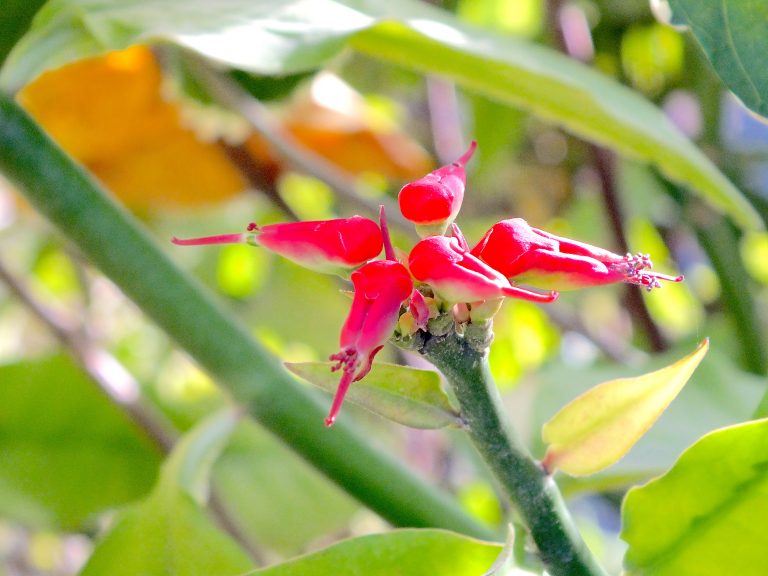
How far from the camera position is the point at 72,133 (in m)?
0.96

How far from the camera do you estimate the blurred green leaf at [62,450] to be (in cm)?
72

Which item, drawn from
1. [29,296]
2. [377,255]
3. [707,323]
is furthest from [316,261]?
[707,323]

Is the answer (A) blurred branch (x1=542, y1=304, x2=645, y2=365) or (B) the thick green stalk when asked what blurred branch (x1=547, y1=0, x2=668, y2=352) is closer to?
(A) blurred branch (x1=542, y1=304, x2=645, y2=365)

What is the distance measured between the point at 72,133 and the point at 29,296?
6.7 inches

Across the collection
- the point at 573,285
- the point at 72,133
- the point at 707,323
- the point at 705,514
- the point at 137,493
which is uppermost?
the point at 573,285

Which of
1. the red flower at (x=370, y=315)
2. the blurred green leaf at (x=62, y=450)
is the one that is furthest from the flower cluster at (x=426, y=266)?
the blurred green leaf at (x=62, y=450)

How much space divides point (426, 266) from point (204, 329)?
18 centimetres

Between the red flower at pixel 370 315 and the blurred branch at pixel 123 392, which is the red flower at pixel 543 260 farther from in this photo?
the blurred branch at pixel 123 392

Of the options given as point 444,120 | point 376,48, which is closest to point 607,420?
point 376,48

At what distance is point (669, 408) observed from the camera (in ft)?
2.04

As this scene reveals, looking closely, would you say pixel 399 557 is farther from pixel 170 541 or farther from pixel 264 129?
pixel 264 129

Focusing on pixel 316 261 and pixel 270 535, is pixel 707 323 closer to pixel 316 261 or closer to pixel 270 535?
pixel 270 535

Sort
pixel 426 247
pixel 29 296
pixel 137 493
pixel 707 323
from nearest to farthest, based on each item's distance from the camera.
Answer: pixel 426 247, pixel 137 493, pixel 29 296, pixel 707 323

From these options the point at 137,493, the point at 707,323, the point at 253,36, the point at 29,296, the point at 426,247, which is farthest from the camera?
the point at 707,323
